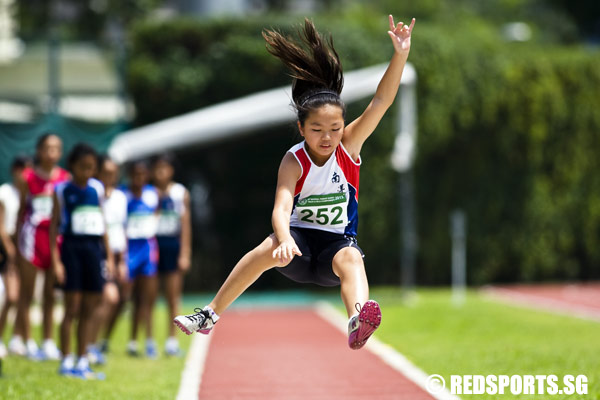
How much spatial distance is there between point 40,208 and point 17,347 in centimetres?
169

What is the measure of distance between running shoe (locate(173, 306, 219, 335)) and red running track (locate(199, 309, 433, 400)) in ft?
5.32

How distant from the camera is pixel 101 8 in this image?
1388 inches

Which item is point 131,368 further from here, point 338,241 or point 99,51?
point 99,51

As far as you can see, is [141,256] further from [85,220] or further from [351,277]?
[351,277]

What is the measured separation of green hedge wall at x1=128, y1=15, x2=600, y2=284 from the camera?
22625mm

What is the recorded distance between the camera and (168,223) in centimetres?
1171

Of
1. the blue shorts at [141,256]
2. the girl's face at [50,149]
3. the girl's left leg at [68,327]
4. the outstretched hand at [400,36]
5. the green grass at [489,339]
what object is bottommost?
the green grass at [489,339]

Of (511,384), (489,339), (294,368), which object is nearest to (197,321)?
(511,384)

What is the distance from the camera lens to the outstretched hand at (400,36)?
6.47 meters

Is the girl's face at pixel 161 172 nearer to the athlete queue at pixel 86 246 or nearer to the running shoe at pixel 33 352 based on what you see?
the athlete queue at pixel 86 246

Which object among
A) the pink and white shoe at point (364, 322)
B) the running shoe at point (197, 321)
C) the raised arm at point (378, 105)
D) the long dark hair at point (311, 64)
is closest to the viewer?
the pink and white shoe at point (364, 322)

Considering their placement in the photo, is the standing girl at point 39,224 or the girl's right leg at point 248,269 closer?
the girl's right leg at point 248,269

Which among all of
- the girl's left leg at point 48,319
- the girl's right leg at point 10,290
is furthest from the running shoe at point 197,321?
the girl's right leg at point 10,290

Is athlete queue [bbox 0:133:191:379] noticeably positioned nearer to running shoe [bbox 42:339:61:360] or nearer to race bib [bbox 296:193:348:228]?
running shoe [bbox 42:339:61:360]
